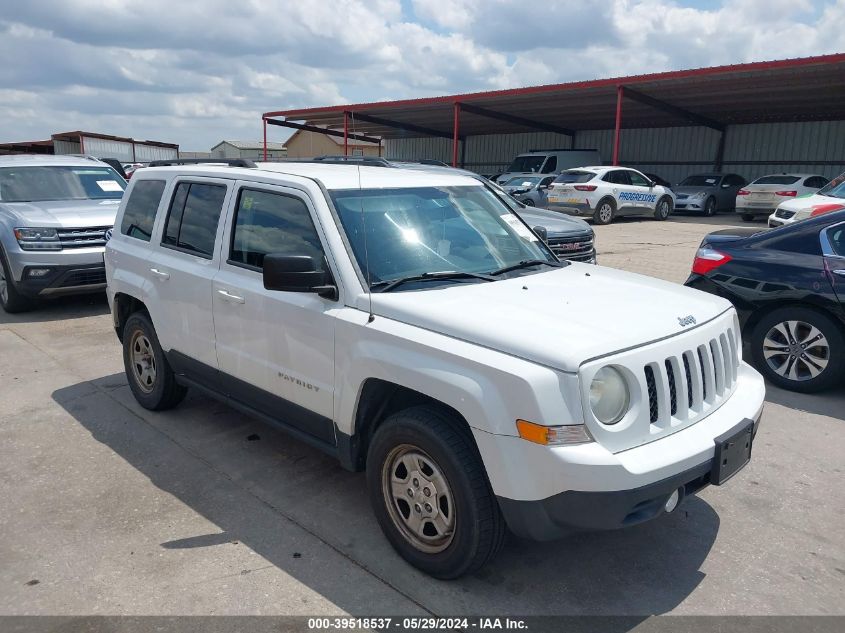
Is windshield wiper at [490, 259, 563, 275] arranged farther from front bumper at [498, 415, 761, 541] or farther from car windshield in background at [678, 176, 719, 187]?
car windshield in background at [678, 176, 719, 187]

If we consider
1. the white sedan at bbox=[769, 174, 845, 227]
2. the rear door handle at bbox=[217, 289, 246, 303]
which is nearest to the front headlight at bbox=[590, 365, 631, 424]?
the rear door handle at bbox=[217, 289, 246, 303]

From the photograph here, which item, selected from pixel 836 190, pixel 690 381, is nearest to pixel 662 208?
pixel 836 190

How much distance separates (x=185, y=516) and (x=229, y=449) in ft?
2.91

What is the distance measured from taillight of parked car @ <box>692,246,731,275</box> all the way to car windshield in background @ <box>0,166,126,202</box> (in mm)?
7706

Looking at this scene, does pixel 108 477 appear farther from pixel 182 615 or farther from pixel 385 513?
pixel 385 513

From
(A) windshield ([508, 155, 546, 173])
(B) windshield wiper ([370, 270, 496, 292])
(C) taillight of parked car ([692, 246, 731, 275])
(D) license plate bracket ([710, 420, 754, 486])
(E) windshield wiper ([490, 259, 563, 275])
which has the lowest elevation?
(D) license plate bracket ([710, 420, 754, 486])

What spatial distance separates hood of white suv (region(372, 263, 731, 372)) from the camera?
9.09ft

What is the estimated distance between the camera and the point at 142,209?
16.8 ft

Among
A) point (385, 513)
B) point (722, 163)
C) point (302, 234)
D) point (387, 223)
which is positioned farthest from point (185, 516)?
point (722, 163)

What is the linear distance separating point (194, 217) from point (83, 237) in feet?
15.4

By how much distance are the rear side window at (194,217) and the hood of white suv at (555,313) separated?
5.11 ft

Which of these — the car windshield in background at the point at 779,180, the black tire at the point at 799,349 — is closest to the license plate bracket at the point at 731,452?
the black tire at the point at 799,349

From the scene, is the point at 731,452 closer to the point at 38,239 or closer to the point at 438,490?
the point at 438,490

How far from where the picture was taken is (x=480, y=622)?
2.88 meters
